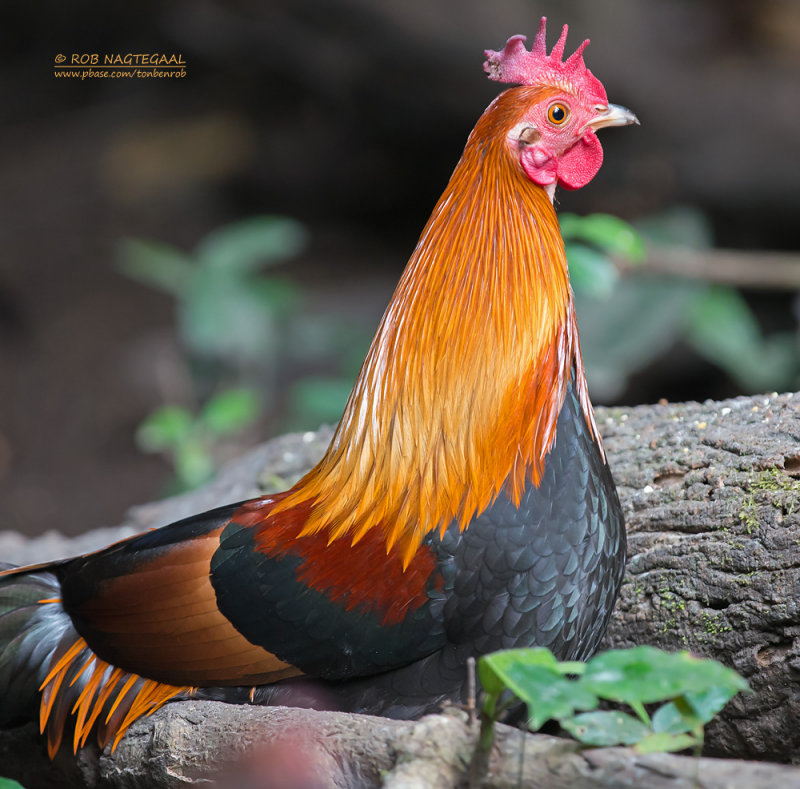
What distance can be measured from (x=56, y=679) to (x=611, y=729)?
5.59 ft

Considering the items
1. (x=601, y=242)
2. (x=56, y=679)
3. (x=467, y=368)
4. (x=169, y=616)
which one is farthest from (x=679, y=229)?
(x=56, y=679)

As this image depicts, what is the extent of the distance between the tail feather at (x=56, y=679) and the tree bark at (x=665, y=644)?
0.25 ft

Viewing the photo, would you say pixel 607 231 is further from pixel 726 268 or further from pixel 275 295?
pixel 275 295

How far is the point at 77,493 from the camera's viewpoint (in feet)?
23.8

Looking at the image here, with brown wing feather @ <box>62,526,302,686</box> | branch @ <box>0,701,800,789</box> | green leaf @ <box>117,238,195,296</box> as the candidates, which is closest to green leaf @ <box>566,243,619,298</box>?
brown wing feather @ <box>62,526,302,686</box>

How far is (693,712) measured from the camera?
1.65 metres

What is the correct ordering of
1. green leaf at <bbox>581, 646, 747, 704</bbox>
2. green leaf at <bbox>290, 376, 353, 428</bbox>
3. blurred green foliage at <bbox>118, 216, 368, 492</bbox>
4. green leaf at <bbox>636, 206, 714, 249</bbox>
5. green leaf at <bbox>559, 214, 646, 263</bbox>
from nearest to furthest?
green leaf at <bbox>581, 646, 747, 704</bbox>, green leaf at <bbox>559, 214, 646, 263</bbox>, blurred green foliage at <bbox>118, 216, 368, 492</bbox>, green leaf at <bbox>290, 376, 353, 428</bbox>, green leaf at <bbox>636, 206, 714, 249</bbox>

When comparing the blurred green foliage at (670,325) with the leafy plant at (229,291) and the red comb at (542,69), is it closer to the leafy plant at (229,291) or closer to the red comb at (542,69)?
the leafy plant at (229,291)

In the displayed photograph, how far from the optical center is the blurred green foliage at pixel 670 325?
5777 mm

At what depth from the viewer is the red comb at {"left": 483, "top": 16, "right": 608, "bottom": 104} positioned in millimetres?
2666

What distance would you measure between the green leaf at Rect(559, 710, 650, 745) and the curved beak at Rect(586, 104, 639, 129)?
172cm

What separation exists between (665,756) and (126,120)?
7.88m

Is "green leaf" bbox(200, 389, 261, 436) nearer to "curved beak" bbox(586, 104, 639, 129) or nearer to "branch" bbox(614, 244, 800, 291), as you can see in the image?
"branch" bbox(614, 244, 800, 291)

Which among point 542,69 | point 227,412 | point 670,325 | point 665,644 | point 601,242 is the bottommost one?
point 665,644
